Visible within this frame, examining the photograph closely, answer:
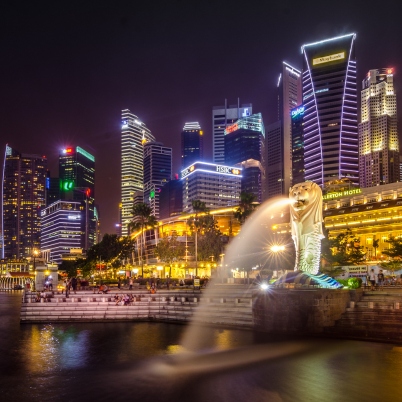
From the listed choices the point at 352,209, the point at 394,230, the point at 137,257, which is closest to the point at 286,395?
the point at 394,230

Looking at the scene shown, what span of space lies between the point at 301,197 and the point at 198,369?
754 inches

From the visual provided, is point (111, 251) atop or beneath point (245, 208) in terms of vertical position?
beneath

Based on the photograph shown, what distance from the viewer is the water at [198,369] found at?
818 inches

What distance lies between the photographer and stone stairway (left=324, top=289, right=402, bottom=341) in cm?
3167

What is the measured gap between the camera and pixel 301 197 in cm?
3953

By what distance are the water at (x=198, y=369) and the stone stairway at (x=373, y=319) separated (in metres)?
1.46

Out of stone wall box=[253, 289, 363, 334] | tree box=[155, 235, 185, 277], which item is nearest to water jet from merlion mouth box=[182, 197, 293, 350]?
tree box=[155, 235, 185, 277]

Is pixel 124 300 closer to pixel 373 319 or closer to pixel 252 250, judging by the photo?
pixel 373 319

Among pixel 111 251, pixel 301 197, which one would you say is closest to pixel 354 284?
pixel 301 197

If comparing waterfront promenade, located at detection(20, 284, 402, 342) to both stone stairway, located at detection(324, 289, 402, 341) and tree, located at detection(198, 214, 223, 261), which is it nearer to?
stone stairway, located at detection(324, 289, 402, 341)

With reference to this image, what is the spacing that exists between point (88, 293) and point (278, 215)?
131 m

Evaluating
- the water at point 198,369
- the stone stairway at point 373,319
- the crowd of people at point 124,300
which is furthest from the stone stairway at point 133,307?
the stone stairway at point 373,319

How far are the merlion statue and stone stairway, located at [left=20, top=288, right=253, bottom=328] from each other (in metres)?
7.00

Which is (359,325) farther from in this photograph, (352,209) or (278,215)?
(278,215)
